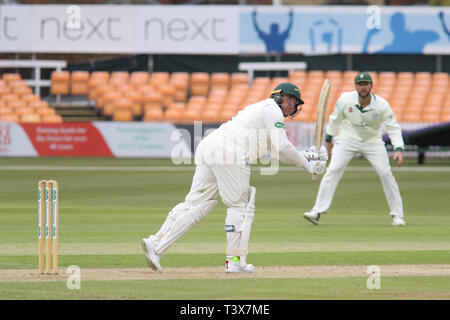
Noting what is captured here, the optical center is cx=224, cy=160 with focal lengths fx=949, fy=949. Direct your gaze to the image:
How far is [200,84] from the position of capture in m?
33.7

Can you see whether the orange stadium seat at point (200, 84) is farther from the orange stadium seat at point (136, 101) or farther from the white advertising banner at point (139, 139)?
the white advertising banner at point (139, 139)

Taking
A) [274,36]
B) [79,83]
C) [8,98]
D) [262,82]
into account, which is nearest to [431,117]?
[262,82]

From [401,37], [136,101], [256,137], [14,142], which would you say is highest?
[401,37]

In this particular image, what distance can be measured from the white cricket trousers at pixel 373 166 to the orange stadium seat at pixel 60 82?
21.8m

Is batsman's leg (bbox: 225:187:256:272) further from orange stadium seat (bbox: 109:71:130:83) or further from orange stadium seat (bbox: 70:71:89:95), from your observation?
orange stadium seat (bbox: 70:71:89:95)

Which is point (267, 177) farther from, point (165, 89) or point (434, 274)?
point (434, 274)

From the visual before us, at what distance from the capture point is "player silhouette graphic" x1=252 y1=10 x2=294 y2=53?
3388 cm

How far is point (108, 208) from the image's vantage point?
15.4 meters

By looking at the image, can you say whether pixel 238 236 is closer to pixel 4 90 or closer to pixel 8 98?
pixel 8 98

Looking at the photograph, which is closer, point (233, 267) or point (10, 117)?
point (233, 267)

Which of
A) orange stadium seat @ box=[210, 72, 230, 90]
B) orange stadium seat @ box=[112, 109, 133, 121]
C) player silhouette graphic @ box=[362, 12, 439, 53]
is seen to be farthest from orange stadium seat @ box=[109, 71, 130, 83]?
player silhouette graphic @ box=[362, 12, 439, 53]

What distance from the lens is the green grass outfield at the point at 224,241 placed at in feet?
24.6

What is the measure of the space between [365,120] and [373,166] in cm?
64

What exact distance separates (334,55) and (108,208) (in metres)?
20.2
